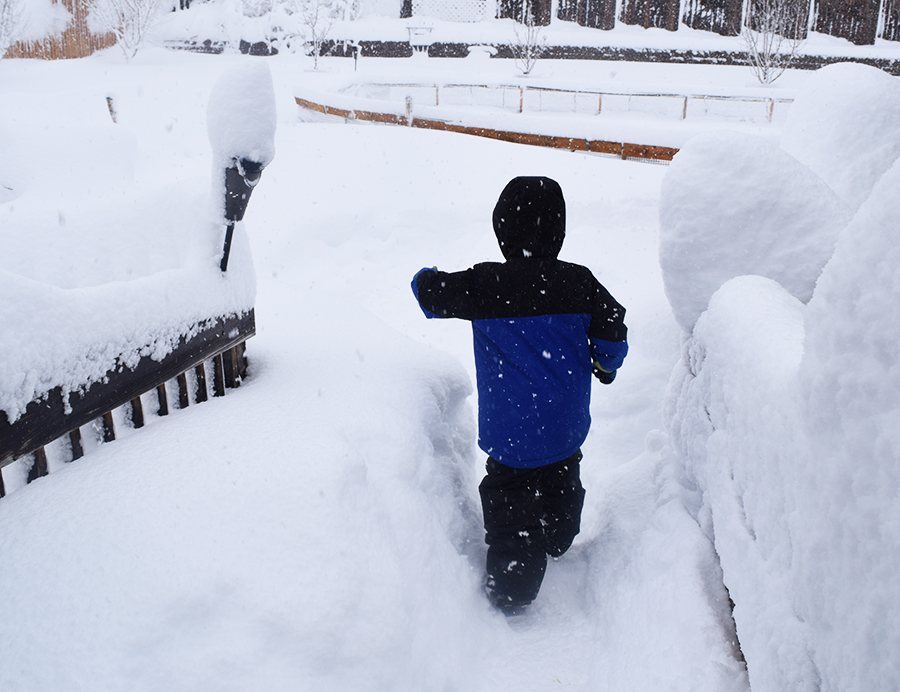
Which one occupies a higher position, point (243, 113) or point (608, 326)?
point (243, 113)

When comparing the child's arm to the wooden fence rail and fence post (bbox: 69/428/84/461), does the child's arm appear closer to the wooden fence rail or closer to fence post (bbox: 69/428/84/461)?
the wooden fence rail

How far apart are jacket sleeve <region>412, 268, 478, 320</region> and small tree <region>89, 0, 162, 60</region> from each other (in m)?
25.9

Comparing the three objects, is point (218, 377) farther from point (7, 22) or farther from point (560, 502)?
point (7, 22)

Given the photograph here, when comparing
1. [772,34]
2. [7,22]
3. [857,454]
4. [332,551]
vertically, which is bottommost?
[332,551]

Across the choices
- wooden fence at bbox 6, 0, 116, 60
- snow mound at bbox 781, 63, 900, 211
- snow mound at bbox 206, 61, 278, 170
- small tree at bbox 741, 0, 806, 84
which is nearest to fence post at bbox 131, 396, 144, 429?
snow mound at bbox 206, 61, 278, 170

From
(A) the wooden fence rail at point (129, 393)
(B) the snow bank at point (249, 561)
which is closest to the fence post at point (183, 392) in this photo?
(A) the wooden fence rail at point (129, 393)

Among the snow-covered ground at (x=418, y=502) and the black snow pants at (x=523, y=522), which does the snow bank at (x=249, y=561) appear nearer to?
the snow-covered ground at (x=418, y=502)

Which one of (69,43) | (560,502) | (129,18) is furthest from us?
(69,43)

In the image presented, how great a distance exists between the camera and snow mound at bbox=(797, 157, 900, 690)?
2.63ft

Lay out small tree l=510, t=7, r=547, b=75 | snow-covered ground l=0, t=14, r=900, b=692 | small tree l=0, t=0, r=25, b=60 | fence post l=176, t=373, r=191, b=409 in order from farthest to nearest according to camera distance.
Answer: small tree l=510, t=7, r=547, b=75 → small tree l=0, t=0, r=25, b=60 → fence post l=176, t=373, r=191, b=409 → snow-covered ground l=0, t=14, r=900, b=692

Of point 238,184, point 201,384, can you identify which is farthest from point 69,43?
point 201,384

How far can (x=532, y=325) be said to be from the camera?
2146mm

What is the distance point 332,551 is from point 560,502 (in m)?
1.06

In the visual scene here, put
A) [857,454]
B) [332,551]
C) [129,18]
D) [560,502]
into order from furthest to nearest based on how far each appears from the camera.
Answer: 1. [129,18]
2. [560,502]
3. [332,551]
4. [857,454]
